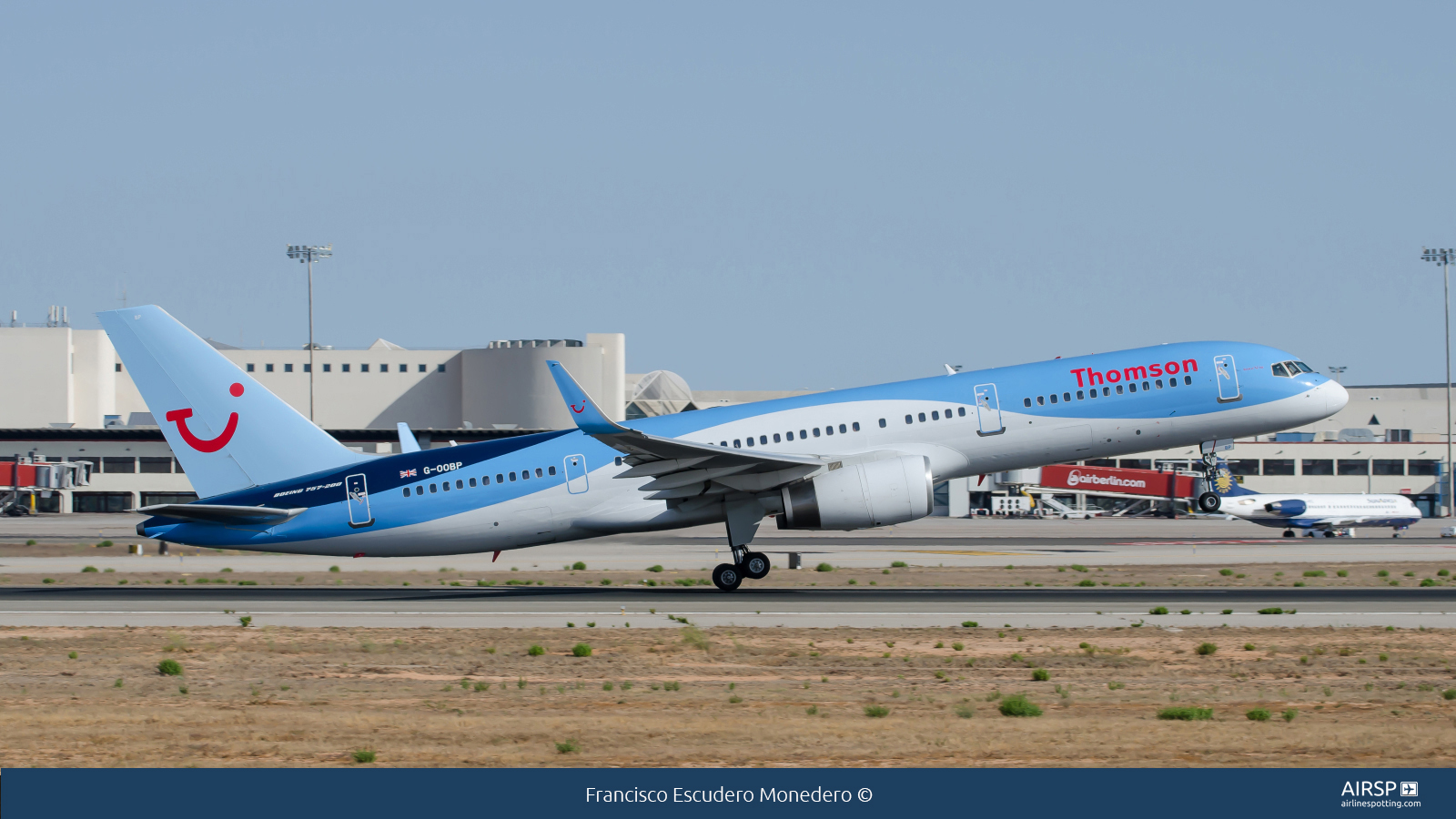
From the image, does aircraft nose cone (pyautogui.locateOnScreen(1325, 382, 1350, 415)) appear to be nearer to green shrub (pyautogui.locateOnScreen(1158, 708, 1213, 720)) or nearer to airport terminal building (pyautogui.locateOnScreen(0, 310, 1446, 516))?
green shrub (pyautogui.locateOnScreen(1158, 708, 1213, 720))

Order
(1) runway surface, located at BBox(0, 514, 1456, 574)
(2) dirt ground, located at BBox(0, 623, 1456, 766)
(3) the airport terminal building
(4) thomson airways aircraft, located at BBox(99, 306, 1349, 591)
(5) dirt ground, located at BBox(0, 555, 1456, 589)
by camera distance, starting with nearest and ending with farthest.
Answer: (2) dirt ground, located at BBox(0, 623, 1456, 766), (4) thomson airways aircraft, located at BBox(99, 306, 1349, 591), (5) dirt ground, located at BBox(0, 555, 1456, 589), (1) runway surface, located at BBox(0, 514, 1456, 574), (3) the airport terminal building

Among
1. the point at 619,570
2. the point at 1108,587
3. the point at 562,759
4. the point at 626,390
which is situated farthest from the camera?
the point at 626,390

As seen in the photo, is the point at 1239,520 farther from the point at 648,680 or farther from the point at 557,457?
the point at 648,680

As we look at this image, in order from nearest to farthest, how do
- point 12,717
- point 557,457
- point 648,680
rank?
point 12,717, point 648,680, point 557,457

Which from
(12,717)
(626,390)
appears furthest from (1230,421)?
(626,390)

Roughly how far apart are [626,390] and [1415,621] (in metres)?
136

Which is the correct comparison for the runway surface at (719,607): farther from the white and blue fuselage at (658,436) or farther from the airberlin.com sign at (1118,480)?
the airberlin.com sign at (1118,480)

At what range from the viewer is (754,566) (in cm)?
3281

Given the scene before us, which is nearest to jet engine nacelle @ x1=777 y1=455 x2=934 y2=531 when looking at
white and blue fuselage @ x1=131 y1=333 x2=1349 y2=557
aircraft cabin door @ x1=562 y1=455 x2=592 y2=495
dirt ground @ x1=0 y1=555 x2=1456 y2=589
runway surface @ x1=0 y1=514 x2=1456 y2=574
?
white and blue fuselage @ x1=131 y1=333 x2=1349 y2=557

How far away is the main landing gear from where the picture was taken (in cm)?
3266

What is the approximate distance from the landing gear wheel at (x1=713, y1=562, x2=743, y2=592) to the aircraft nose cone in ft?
56.5

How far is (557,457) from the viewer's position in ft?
109

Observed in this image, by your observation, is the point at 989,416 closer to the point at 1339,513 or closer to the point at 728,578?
the point at 728,578

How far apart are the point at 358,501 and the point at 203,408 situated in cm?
473
